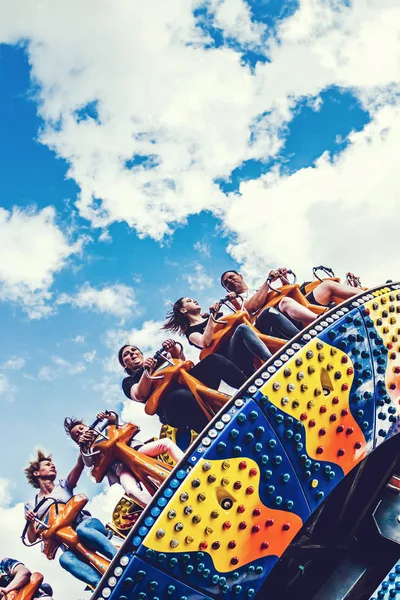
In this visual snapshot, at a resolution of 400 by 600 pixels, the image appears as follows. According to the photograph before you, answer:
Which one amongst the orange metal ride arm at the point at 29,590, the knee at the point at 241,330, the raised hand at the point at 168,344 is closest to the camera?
the orange metal ride arm at the point at 29,590

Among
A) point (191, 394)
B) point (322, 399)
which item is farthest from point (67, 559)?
point (322, 399)

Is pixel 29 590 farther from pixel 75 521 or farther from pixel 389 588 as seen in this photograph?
pixel 389 588

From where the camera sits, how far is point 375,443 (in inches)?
251

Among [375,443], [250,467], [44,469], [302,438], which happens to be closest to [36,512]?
[44,469]

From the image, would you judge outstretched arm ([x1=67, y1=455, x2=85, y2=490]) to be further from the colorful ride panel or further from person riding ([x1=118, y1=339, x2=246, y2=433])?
the colorful ride panel

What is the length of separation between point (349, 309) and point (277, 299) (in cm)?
158

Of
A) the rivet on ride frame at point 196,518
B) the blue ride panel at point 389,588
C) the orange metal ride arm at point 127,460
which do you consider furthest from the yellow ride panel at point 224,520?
the blue ride panel at point 389,588

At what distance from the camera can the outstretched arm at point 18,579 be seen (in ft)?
20.4

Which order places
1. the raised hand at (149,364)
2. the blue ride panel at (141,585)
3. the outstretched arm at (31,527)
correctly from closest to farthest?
1. the blue ride panel at (141,585)
2. the outstretched arm at (31,527)
3. the raised hand at (149,364)

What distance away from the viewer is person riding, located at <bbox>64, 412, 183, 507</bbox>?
6473 mm

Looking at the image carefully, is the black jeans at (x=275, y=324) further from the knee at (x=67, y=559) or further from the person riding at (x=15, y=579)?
the person riding at (x=15, y=579)

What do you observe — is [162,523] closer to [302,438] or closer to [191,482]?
[191,482]

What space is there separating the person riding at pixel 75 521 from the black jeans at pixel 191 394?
4.29 feet

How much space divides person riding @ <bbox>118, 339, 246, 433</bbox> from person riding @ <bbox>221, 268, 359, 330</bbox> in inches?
35.6
